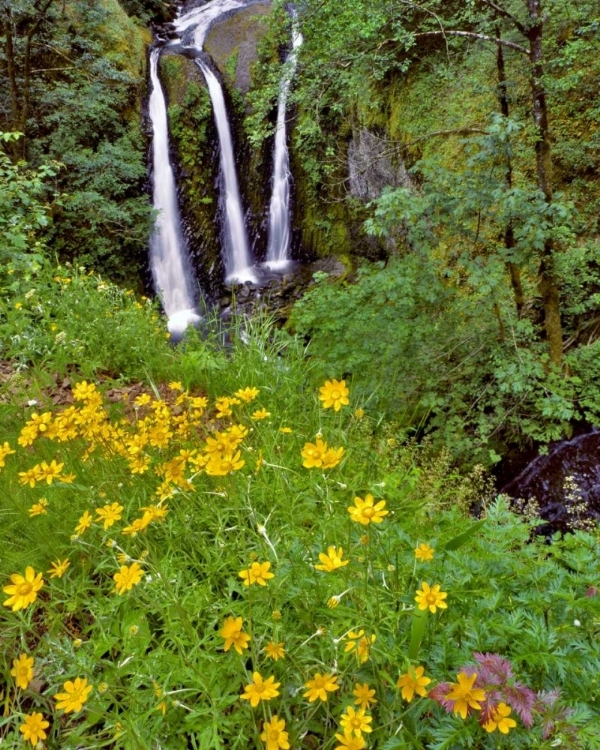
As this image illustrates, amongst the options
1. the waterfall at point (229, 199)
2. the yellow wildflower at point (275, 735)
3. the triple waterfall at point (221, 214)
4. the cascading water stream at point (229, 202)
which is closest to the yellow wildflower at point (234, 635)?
the yellow wildflower at point (275, 735)

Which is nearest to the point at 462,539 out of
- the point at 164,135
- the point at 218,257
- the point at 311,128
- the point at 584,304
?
the point at 584,304

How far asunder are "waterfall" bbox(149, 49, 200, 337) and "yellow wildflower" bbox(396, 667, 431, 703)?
7.66 metres

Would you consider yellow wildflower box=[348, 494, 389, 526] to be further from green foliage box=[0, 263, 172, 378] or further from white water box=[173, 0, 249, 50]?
white water box=[173, 0, 249, 50]

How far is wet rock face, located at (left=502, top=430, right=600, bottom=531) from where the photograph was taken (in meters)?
3.18

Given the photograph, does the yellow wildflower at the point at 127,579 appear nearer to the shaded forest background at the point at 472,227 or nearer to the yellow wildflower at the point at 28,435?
the yellow wildflower at the point at 28,435

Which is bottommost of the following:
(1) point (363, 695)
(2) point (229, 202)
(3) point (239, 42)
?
(1) point (363, 695)

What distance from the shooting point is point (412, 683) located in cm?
93

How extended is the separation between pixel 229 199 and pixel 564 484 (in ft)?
26.1

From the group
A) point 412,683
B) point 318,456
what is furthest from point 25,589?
point 412,683

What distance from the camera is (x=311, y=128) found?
3682 millimetres

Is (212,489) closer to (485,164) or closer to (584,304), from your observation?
(485,164)

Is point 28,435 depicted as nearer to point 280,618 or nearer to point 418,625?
point 280,618

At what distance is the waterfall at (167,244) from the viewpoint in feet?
27.6

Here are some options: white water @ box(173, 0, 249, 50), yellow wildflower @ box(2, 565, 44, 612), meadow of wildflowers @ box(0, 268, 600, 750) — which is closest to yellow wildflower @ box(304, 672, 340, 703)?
meadow of wildflowers @ box(0, 268, 600, 750)
